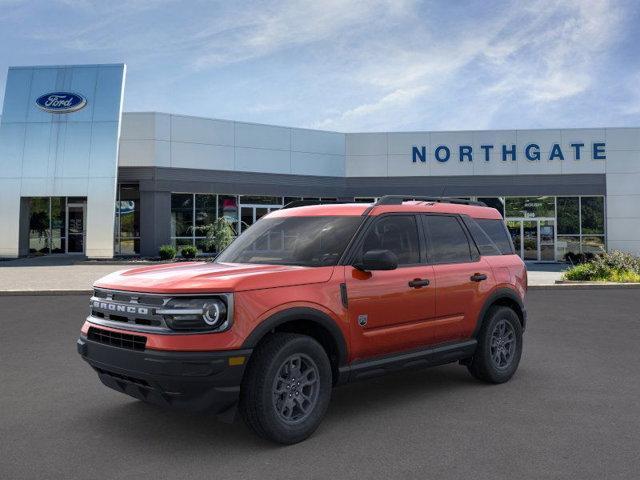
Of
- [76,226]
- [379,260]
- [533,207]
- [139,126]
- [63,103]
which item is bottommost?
[379,260]

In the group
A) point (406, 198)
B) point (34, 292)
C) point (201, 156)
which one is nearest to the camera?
point (406, 198)

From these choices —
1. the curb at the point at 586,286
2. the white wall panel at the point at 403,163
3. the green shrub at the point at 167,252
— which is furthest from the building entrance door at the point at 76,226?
the curb at the point at 586,286

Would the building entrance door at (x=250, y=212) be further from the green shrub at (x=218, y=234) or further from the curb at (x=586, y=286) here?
the curb at (x=586, y=286)

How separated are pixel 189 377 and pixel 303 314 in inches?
38.3

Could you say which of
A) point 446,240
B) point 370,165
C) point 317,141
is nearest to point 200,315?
point 446,240

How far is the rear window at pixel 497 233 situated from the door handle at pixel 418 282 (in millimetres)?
1444

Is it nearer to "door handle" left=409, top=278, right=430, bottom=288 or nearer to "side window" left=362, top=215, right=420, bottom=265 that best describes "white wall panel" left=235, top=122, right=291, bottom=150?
"side window" left=362, top=215, right=420, bottom=265

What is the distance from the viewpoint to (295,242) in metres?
5.51

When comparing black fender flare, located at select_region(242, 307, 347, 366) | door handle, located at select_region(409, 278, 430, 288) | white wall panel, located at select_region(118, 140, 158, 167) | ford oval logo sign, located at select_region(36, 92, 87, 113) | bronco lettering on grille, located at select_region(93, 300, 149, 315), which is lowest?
black fender flare, located at select_region(242, 307, 347, 366)

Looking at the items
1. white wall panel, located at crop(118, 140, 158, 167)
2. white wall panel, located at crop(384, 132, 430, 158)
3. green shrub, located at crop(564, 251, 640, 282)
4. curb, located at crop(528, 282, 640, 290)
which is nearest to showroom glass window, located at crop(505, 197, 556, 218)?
white wall panel, located at crop(384, 132, 430, 158)

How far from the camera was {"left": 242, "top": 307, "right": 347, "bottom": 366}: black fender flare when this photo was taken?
4398 mm

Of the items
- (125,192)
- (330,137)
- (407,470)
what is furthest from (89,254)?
(407,470)

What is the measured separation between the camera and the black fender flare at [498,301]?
6285 mm

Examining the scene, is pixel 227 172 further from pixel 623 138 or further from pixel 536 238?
pixel 623 138
